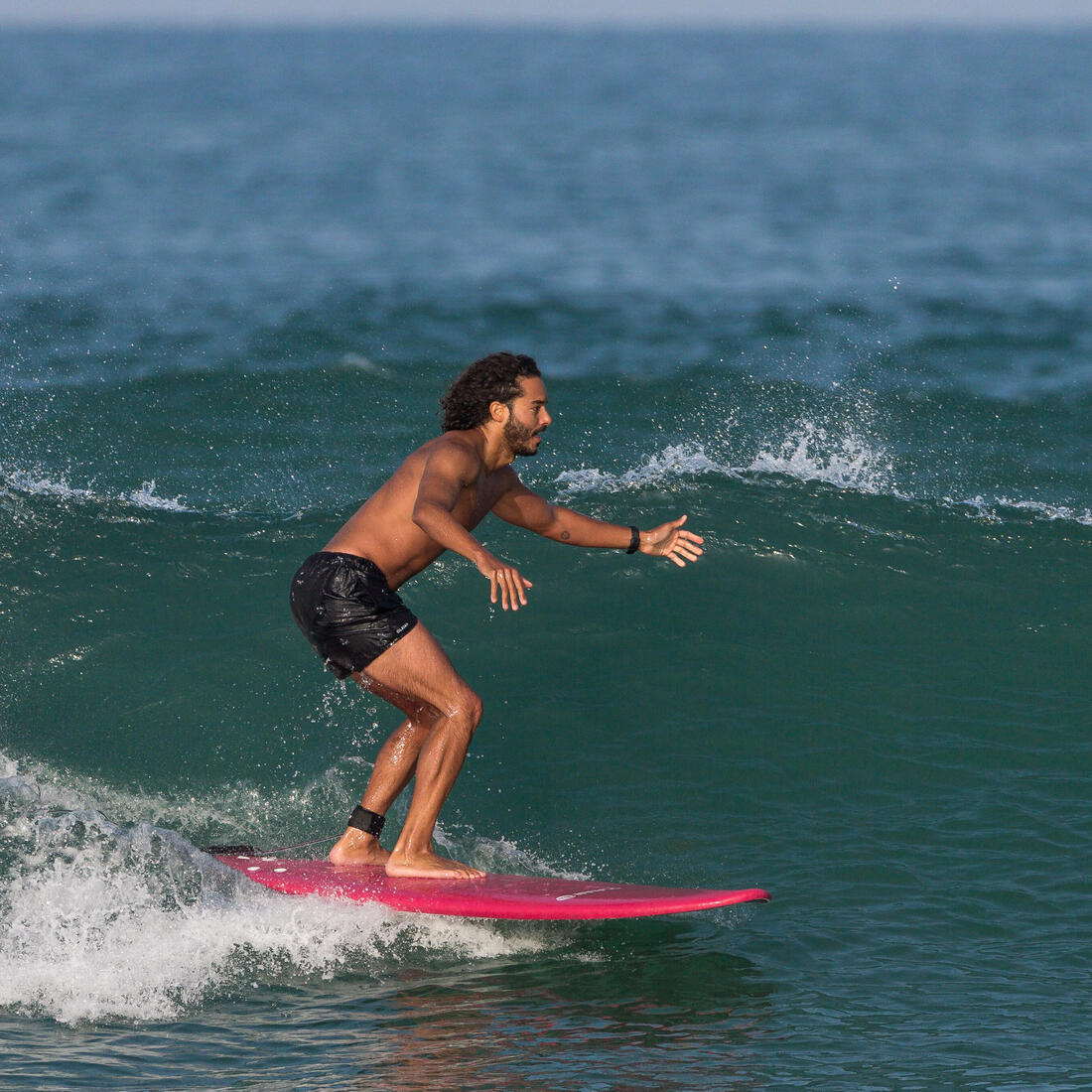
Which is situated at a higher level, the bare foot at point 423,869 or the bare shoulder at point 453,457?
the bare shoulder at point 453,457

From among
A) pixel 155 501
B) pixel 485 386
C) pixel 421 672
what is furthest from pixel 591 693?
pixel 155 501

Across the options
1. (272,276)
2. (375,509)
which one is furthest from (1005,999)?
(272,276)

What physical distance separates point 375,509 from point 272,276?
1830 cm

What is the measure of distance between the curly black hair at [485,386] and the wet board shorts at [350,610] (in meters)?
0.75

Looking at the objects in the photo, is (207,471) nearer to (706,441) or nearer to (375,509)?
(706,441)

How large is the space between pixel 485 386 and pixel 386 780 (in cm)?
179

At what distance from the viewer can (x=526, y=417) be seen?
6.51 meters

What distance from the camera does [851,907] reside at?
265 inches

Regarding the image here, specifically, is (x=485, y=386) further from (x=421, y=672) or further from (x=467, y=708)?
(x=467, y=708)

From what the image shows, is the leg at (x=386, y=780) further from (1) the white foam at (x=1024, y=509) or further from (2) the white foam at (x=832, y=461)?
(1) the white foam at (x=1024, y=509)

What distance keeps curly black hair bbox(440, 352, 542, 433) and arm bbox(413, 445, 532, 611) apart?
0.72ft

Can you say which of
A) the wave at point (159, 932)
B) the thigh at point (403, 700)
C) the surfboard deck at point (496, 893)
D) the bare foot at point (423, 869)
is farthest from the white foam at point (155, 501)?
the bare foot at point (423, 869)

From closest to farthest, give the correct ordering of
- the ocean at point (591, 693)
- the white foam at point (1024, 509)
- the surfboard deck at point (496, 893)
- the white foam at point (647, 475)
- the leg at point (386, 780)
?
the ocean at point (591, 693) < the surfboard deck at point (496, 893) < the leg at point (386, 780) < the white foam at point (1024, 509) < the white foam at point (647, 475)

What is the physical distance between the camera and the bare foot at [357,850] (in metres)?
6.80
